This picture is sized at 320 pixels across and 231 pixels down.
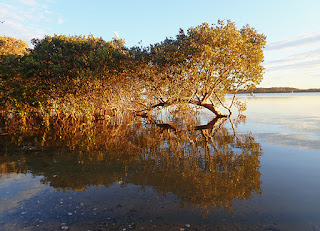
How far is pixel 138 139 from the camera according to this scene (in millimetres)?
18734

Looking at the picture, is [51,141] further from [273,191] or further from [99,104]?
[273,191]

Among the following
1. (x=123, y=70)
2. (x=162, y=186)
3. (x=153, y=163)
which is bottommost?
(x=162, y=186)

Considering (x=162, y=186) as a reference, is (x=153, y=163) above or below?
above

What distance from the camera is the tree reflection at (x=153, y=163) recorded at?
28.7 feet

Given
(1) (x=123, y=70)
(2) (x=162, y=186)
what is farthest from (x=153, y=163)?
(1) (x=123, y=70)

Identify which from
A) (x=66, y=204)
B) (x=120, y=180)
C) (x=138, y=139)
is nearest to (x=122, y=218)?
(x=66, y=204)

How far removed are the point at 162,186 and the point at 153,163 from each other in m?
3.05

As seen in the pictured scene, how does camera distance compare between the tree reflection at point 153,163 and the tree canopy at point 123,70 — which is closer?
the tree reflection at point 153,163

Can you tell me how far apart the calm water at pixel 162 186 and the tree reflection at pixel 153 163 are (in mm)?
50

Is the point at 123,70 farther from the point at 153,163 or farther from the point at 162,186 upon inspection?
the point at 162,186

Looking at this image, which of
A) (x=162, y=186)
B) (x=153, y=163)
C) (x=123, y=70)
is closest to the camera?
(x=162, y=186)

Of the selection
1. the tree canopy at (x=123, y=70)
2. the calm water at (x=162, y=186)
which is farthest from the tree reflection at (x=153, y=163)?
the tree canopy at (x=123, y=70)

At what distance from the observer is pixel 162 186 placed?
8938 mm

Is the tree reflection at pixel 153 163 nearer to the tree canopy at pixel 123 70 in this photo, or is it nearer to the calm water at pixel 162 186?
the calm water at pixel 162 186
